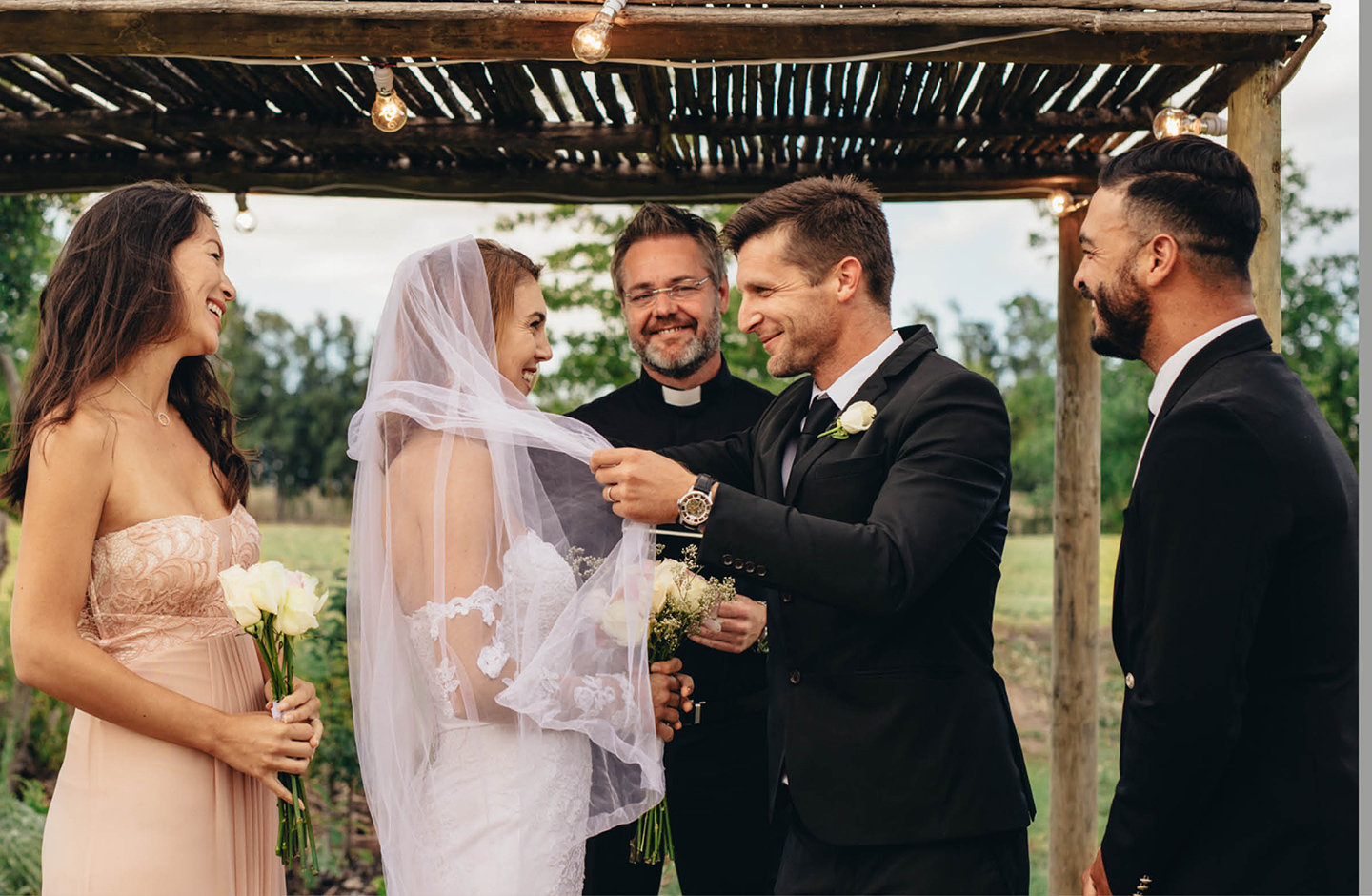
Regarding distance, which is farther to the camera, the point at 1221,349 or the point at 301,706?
the point at 301,706

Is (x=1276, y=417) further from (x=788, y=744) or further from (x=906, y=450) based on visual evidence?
(x=788, y=744)

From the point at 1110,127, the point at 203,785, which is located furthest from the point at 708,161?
the point at 203,785

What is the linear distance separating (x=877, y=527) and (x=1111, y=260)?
88 centimetres

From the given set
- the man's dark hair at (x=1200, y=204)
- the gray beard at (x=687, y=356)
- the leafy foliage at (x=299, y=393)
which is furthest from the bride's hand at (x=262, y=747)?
the leafy foliage at (x=299, y=393)

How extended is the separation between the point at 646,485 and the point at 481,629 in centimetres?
61

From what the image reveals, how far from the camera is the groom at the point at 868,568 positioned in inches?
103

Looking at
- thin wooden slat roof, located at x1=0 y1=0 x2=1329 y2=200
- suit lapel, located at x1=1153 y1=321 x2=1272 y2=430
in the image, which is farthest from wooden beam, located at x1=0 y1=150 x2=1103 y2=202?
suit lapel, located at x1=1153 y1=321 x2=1272 y2=430

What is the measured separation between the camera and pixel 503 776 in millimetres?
2852

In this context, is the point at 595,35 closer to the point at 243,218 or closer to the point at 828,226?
the point at 828,226

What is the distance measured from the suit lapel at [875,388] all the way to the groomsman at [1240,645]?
29.1 inches

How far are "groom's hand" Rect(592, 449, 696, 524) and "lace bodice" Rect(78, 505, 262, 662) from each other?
3.91 ft

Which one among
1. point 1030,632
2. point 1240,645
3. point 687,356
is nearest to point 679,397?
point 687,356

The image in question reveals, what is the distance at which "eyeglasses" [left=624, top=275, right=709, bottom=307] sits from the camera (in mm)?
4488

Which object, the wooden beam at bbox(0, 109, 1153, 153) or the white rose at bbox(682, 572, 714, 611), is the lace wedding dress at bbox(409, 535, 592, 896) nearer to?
the white rose at bbox(682, 572, 714, 611)
